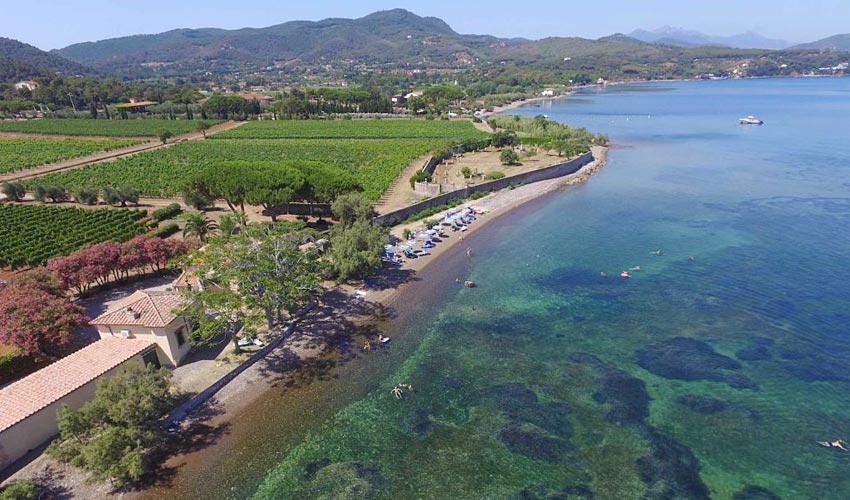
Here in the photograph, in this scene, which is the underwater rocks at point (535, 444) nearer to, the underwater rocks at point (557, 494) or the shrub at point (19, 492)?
the underwater rocks at point (557, 494)

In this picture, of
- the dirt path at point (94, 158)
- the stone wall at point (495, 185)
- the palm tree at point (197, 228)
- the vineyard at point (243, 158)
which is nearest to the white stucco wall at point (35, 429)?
the palm tree at point (197, 228)

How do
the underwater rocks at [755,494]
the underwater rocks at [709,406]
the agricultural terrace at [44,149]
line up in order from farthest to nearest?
the agricultural terrace at [44,149] → the underwater rocks at [709,406] → the underwater rocks at [755,494]

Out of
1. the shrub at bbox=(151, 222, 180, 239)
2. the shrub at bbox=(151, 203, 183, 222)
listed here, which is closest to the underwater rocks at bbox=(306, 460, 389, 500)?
the shrub at bbox=(151, 222, 180, 239)

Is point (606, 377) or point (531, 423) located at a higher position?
point (606, 377)

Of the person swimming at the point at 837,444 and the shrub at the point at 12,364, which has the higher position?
the shrub at the point at 12,364

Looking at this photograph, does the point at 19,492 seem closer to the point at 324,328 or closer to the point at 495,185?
the point at 324,328

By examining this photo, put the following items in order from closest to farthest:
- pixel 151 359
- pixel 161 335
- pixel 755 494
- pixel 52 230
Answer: pixel 755 494 → pixel 151 359 → pixel 161 335 → pixel 52 230

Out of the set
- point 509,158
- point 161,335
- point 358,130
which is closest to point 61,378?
point 161,335
